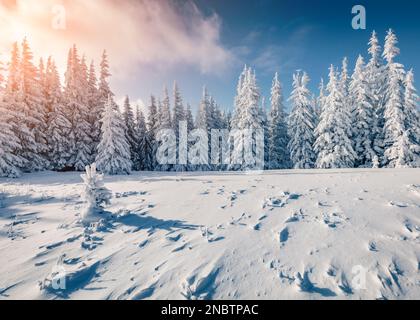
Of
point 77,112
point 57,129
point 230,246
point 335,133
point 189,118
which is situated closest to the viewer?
point 230,246

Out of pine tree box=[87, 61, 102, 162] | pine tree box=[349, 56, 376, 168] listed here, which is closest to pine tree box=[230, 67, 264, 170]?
pine tree box=[349, 56, 376, 168]

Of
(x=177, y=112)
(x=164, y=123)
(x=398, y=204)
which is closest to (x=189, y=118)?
(x=177, y=112)

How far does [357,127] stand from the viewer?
28953mm

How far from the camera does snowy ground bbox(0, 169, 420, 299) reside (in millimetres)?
4680

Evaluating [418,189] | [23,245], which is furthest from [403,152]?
[23,245]

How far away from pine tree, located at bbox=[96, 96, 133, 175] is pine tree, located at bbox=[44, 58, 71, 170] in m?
7.78

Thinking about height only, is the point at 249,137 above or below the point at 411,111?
below

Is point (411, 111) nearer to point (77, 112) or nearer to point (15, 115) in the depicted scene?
point (77, 112)

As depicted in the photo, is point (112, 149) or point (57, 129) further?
point (57, 129)

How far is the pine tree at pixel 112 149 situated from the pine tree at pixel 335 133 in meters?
22.8

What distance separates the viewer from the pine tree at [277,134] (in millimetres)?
35969

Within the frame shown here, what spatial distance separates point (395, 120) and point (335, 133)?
594cm

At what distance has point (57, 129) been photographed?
1065 inches
